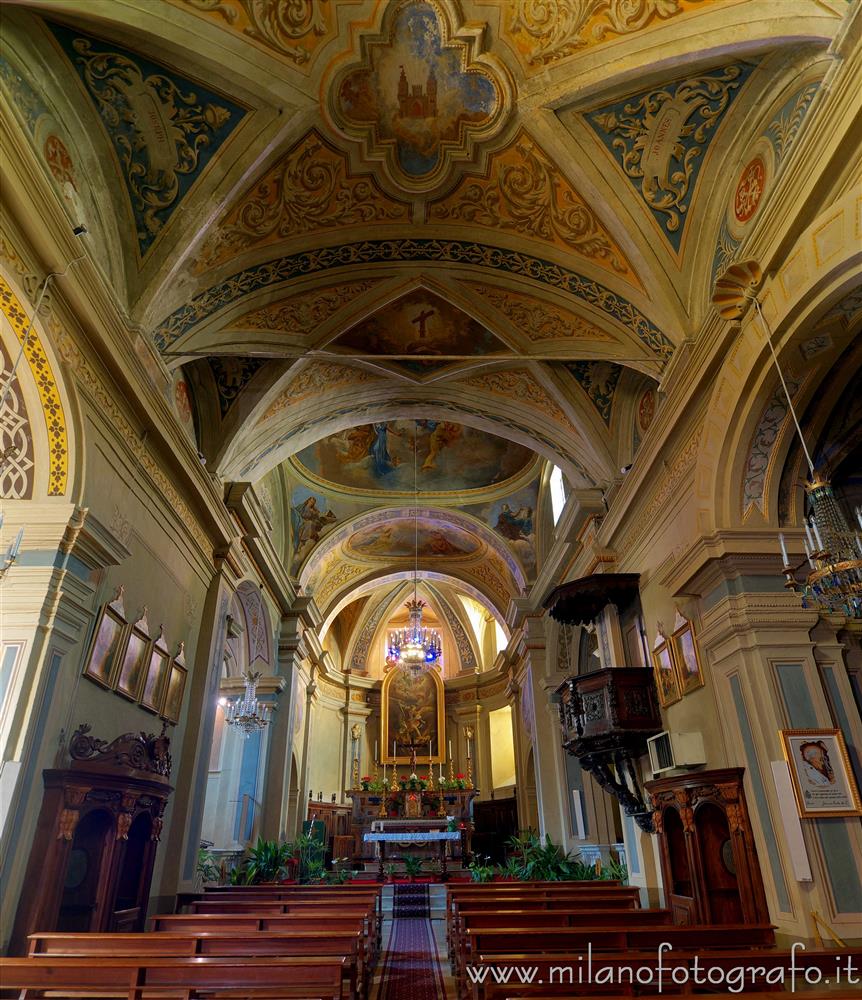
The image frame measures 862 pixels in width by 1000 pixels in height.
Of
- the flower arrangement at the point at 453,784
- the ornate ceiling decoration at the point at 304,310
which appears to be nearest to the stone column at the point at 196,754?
the ornate ceiling decoration at the point at 304,310

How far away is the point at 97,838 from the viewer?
6.63m

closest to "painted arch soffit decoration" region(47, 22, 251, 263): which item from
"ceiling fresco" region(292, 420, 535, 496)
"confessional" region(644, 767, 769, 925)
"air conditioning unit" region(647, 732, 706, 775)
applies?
"air conditioning unit" region(647, 732, 706, 775)

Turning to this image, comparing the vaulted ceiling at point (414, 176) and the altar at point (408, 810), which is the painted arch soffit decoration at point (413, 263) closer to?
the vaulted ceiling at point (414, 176)

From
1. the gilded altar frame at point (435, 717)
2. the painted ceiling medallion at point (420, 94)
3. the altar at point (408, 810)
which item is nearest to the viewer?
the painted ceiling medallion at point (420, 94)

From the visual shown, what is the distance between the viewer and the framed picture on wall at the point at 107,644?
6.60m

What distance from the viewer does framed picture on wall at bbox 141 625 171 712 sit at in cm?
796

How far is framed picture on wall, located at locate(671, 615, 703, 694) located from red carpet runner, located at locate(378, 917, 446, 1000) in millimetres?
3935

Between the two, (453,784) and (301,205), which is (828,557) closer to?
(301,205)

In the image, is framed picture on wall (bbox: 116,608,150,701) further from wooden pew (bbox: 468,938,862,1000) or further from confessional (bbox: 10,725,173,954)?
wooden pew (bbox: 468,938,862,1000)

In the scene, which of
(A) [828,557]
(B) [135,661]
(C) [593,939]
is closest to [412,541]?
(B) [135,661]

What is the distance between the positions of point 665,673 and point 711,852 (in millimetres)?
2060

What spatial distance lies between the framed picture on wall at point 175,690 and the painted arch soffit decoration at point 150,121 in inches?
200

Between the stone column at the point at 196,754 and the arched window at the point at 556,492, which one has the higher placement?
the arched window at the point at 556,492

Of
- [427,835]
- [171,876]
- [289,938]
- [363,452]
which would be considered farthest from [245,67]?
[427,835]
